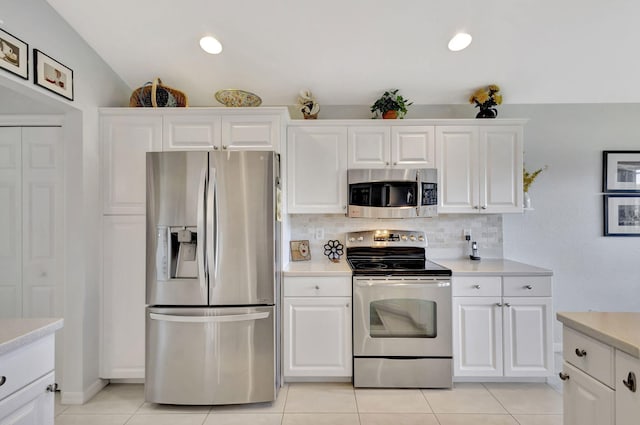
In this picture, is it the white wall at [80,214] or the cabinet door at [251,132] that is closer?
the white wall at [80,214]

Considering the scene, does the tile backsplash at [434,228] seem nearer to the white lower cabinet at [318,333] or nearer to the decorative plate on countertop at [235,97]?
the white lower cabinet at [318,333]

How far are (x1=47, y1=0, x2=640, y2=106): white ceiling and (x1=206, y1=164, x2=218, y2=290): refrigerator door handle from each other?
1.14 metres

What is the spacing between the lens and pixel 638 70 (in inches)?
108

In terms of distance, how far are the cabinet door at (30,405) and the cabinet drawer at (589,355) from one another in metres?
2.11

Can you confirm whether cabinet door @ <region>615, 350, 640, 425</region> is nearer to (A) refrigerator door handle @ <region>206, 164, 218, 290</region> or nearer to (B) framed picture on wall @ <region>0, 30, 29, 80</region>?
(A) refrigerator door handle @ <region>206, 164, 218, 290</region>

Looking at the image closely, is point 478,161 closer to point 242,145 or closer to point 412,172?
point 412,172

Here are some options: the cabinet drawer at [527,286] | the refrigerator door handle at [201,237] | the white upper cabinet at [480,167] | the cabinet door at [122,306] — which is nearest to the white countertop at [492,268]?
the cabinet drawer at [527,286]

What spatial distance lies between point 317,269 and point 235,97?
150cm

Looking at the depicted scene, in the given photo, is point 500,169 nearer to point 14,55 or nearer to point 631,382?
point 631,382

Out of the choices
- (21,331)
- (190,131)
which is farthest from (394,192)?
(21,331)

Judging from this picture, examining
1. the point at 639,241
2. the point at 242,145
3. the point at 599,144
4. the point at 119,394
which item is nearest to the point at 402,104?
the point at 242,145

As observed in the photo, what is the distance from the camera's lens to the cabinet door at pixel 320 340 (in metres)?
2.51

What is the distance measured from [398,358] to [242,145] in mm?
2019

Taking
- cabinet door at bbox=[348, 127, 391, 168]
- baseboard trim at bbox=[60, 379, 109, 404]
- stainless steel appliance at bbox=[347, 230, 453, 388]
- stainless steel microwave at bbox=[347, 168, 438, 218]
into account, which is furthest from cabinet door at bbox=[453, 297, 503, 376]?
baseboard trim at bbox=[60, 379, 109, 404]
